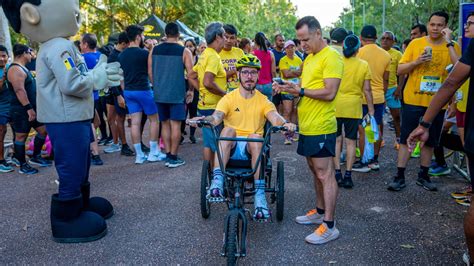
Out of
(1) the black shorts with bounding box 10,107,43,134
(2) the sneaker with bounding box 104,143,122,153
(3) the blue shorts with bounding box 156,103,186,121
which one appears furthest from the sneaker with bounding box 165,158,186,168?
(1) the black shorts with bounding box 10,107,43,134

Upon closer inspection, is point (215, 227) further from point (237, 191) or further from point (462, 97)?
point (462, 97)

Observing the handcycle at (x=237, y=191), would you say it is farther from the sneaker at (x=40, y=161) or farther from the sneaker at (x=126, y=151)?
the sneaker at (x=40, y=161)

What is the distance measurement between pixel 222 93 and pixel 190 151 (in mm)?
2506

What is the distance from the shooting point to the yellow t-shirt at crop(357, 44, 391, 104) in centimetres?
668

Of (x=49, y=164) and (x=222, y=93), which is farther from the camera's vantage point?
(x=49, y=164)

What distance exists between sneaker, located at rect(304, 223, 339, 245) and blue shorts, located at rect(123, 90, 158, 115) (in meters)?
4.03

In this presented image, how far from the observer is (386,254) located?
381 centimetres

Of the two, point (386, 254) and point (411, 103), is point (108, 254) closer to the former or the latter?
point (386, 254)

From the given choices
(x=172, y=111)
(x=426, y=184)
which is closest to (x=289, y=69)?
(x=172, y=111)

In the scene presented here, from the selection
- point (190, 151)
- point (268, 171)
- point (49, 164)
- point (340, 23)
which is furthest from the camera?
point (340, 23)

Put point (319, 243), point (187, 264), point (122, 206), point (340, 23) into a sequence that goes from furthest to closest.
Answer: point (340, 23)
point (122, 206)
point (319, 243)
point (187, 264)

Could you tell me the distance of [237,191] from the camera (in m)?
3.81

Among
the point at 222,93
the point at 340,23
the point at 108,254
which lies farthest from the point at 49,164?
the point at 340,23

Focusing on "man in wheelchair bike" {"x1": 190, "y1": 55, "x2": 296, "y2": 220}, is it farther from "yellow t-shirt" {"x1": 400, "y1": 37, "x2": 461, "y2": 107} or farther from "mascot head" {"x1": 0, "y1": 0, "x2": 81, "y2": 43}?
"yellow t-shirt" {"x1": 400, "y1": 37, "x2": 461, "y2": 107}
